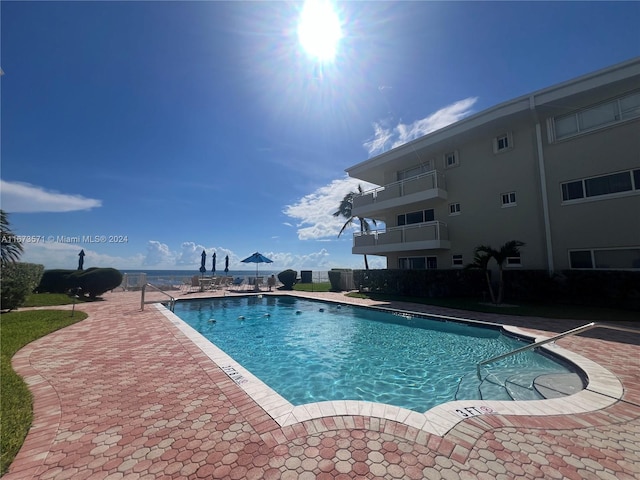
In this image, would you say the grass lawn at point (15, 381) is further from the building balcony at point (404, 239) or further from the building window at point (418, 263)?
the building window at point (418, 263)

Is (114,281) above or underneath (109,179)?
underneath

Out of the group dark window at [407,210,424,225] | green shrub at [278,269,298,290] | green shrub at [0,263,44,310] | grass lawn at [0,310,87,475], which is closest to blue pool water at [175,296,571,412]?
grass lawn at [0,310,87,475]

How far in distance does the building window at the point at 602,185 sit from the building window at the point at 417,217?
273 inches

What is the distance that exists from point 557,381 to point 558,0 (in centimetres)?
1471

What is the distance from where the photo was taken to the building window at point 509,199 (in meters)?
14.4

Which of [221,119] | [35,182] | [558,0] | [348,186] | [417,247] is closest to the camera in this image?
[558,0]

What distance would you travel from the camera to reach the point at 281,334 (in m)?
9.98

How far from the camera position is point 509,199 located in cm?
1466

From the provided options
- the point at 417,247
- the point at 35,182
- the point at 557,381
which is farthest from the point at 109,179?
the point at 557,381

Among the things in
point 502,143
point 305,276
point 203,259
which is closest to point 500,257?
point 502,143

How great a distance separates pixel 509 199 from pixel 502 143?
134 inches

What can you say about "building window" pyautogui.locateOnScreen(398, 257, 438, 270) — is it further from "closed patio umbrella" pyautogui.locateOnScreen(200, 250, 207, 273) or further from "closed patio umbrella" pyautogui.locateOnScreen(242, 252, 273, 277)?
"closed patio umbrella" pyautogui.locateOnScreen(200, 250, 207, 273)

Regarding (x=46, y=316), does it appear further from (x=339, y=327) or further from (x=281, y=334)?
(x=339, y=327)

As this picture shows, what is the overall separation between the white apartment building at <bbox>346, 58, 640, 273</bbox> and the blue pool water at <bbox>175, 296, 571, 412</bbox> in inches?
294
